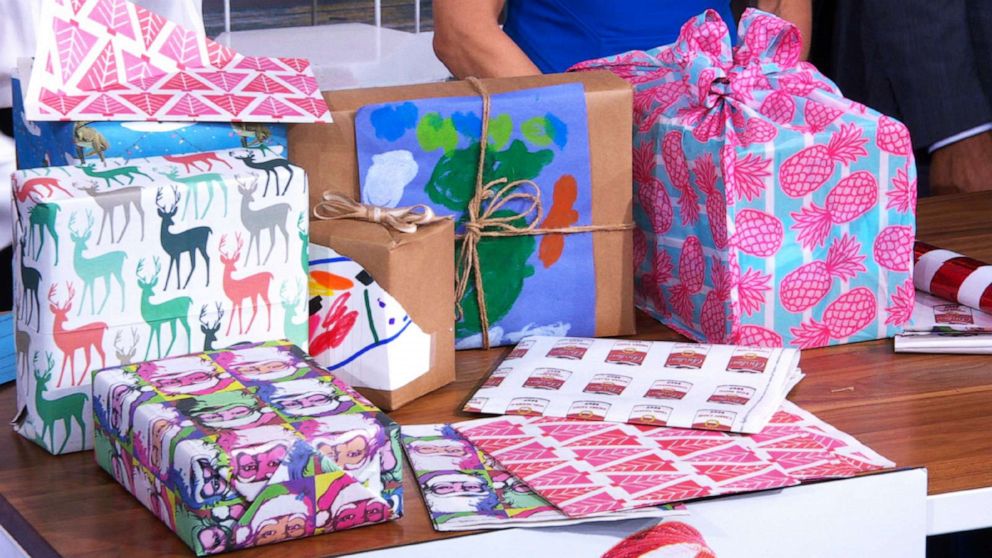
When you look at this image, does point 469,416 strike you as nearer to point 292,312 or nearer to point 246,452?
point 292,312

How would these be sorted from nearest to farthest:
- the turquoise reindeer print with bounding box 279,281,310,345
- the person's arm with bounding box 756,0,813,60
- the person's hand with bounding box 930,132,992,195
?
the turquoise reindeer print with bounding box 279,281,310,345 → the person's arm with bounding box 756,0,813,60 → the person's hand with bounding box 930,132,992,195

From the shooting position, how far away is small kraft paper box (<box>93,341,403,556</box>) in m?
0.80

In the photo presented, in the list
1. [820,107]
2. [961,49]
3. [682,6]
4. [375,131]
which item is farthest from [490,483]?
[961,49]

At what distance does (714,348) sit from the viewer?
1.15m

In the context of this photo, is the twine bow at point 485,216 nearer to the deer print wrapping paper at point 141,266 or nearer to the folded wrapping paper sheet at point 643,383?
the folded wrapping paper sheet at point 643,383

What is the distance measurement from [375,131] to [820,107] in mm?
390

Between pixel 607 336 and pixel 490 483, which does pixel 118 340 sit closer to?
pixel 490 483

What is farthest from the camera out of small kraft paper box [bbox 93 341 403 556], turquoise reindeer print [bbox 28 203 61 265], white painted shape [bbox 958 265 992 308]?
A: white painted shape [bbox 958 265 992 308]

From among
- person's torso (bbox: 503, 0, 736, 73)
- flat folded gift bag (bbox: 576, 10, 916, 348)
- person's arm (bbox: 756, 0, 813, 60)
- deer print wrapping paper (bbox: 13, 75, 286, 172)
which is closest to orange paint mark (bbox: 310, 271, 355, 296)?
deer print wrapping paper (bbox: 13, 75, 286, 172)

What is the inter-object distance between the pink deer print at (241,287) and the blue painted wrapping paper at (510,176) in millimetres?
154

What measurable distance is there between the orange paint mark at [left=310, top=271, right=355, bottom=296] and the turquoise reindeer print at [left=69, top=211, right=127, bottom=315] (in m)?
0.16

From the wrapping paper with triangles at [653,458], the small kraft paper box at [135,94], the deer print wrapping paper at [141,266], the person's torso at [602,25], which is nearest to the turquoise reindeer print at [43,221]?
the deer print wrapping paper at [141,266]

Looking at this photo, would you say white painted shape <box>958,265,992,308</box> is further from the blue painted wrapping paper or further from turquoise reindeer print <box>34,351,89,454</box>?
turquoise reindeer print <box>34,351,89,454</box>

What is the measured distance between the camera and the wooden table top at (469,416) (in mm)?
846
